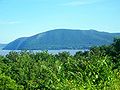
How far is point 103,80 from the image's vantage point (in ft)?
54.9

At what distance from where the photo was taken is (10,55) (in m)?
106

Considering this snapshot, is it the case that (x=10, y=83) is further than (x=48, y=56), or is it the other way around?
(x=48, y=56)

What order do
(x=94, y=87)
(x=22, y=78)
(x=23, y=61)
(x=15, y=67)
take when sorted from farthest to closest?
(x=23, y=61), (x=15, y=67), (x=22, y=78), (x=94, y=87)

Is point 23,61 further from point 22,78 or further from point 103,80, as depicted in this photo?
point 103,80

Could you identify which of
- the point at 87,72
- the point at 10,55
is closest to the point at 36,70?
the point at 10,55

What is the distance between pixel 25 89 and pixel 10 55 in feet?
167

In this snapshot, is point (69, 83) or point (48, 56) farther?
point (48, 56)

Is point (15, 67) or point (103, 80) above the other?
point (103, 80)

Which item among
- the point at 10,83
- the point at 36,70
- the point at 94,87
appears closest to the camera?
the point at 94,87

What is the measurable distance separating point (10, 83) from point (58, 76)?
33.1m

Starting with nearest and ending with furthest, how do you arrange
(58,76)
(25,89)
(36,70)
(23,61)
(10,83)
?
1. (58,76)
2. (10,83)
3. (25,89)
4. (36,70)
5. (23,61)

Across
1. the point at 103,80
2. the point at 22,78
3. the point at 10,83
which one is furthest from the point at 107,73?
the point at 22,78

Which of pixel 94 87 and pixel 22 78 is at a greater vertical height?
pixel 94 87

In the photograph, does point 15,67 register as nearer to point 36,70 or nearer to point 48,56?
point 36,70
